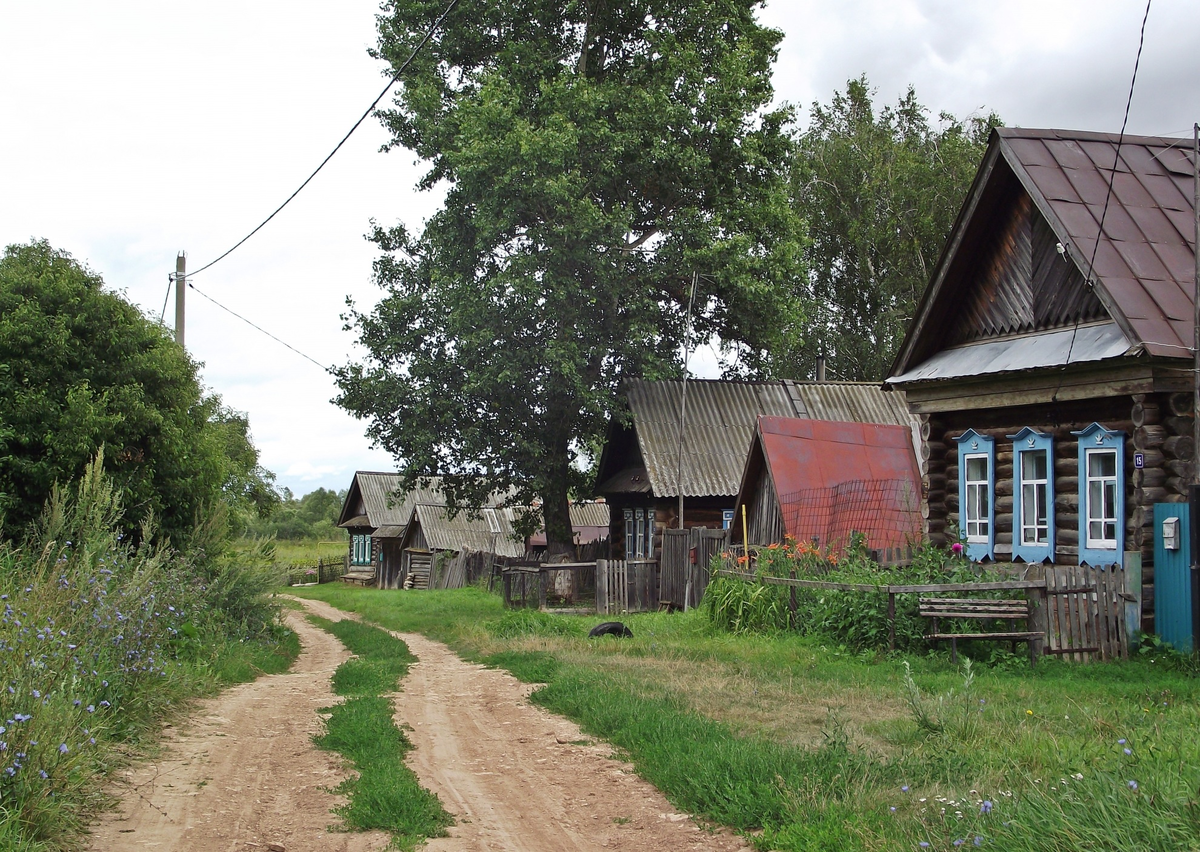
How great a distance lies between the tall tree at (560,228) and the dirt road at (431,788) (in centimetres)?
1553

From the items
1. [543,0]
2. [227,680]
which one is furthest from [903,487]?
[543,0]

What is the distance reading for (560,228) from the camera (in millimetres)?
24672

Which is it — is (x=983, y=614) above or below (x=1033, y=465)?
below

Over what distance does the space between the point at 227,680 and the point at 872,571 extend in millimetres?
8740

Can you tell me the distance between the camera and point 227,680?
12.0m

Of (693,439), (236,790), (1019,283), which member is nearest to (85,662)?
(236,790)

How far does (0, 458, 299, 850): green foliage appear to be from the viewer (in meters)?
5.56

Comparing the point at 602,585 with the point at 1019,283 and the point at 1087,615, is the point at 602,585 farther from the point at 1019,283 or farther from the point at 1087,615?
the point at 1087,615

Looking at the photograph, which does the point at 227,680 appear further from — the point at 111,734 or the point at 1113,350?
the point at 1113,350

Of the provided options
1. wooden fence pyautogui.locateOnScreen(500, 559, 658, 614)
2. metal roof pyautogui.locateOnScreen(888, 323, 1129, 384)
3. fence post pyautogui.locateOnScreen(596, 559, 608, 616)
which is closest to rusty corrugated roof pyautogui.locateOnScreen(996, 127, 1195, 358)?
metal roof pyautogui.locateOnScreen(888, 323, 1129, 384)

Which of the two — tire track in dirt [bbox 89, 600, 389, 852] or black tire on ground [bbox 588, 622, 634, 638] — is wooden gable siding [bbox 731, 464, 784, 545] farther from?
tire track in dirt [bbox 89, 600, 389, 852]

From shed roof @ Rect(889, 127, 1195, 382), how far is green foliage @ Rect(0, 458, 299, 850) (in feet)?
37.4

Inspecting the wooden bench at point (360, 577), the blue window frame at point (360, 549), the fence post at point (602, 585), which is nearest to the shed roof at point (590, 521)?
the wooden bench at point (360, 577)

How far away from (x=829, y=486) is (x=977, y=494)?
4.11 meters
